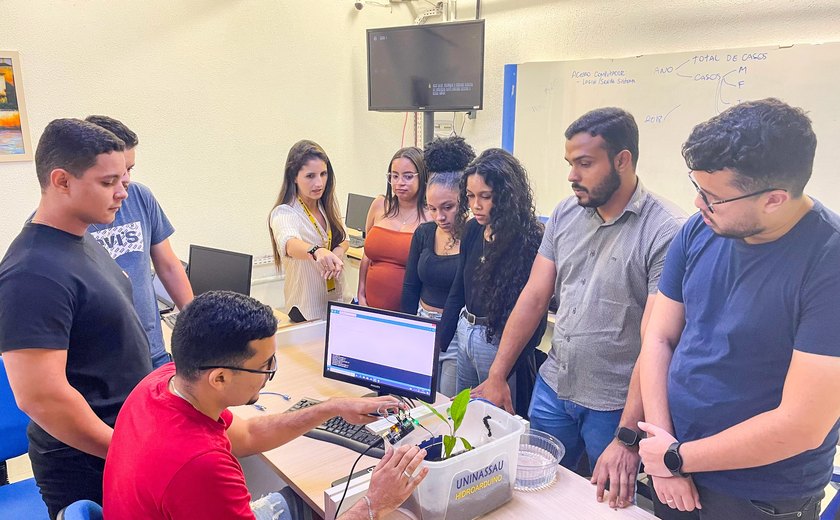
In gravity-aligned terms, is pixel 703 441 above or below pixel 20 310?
below

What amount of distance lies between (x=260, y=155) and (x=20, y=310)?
3.06 metres

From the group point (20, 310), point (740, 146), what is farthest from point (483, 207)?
point (20, 310)

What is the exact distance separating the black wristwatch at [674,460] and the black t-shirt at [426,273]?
3.26 ft

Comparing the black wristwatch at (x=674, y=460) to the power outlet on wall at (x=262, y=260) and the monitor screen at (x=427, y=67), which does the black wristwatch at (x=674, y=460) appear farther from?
the power outlet on wall at (x=262, y=260)

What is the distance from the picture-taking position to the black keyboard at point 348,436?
5.06 feet

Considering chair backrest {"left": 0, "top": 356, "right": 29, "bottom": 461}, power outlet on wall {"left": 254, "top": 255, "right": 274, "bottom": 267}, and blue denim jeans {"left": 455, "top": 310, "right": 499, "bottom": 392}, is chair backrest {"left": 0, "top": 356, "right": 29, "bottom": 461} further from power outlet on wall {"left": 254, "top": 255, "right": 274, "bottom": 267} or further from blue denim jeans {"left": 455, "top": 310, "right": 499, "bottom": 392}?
power outlet on wall {"left": 254, "top": 255, "right": 274, "bottom": 267}

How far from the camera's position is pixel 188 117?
3791 mm

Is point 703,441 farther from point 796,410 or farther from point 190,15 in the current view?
point 190,15

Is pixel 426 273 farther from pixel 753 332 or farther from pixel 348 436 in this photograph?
pixel 753 332

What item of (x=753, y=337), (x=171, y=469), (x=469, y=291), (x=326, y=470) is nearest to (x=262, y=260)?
(x=469, y=291)

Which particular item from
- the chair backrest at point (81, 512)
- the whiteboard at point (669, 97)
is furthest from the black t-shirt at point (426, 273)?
the whiteboard at point (669, 97)

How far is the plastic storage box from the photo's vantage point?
1197mm

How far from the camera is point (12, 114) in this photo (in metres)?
3.19

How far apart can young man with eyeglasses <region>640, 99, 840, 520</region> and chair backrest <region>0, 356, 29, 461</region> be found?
1.89 m
